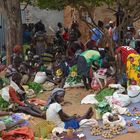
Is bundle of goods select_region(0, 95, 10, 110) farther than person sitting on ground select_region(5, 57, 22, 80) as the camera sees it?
No

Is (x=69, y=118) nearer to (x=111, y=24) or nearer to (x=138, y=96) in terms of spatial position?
(x=138, y=96)

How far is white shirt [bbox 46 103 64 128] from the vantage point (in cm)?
808

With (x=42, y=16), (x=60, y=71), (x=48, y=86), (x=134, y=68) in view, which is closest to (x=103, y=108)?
(x=134, y=68)

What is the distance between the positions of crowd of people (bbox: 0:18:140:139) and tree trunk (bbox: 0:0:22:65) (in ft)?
1.85

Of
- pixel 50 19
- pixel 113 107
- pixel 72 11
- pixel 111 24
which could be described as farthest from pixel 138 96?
pixel 50 19

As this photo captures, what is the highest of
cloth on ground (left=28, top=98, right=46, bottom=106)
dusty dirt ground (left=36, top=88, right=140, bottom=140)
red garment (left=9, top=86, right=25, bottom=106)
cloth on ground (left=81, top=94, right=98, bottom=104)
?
red garment (left=9, top=86, right=25, bottom=106)

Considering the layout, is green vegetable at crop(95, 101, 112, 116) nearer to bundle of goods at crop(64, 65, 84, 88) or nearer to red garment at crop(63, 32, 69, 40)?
bundle of goods at crop(64, 65, 84, 88)

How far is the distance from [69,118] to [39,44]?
→ 6820 millimetres

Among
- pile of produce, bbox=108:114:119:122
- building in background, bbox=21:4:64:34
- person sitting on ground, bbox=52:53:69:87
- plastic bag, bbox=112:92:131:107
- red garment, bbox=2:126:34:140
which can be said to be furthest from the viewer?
building in background, bbox=21:4:64:34

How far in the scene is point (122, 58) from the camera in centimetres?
1048

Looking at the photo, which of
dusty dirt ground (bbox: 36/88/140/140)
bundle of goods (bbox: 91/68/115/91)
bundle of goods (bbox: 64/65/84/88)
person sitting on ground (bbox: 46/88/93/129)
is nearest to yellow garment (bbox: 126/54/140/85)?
bundle of goods (bbox: 91/68/115/91)

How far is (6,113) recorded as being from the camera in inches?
358

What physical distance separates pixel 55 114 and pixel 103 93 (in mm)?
2139

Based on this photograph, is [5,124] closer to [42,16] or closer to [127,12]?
[127,12]
